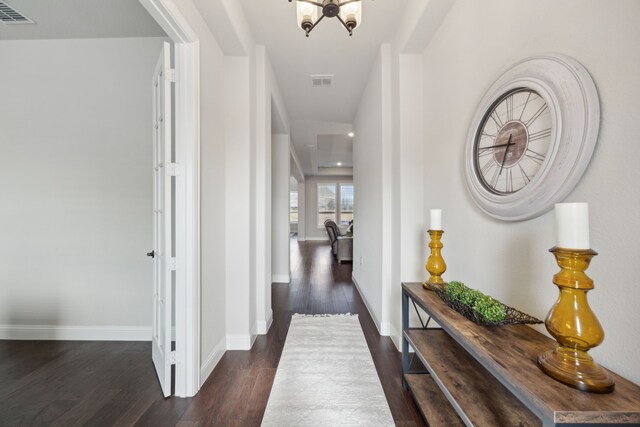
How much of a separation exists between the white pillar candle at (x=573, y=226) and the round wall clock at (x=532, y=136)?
27cm

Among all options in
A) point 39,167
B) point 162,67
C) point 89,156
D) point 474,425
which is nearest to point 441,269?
point 474,425

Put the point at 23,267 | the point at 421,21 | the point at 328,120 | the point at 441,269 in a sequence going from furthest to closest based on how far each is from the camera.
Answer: the point at 328,120 < the point at 23,267 < the point at 421,21 < the point at 441,269

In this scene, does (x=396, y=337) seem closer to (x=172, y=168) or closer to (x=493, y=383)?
(x=493, y=383)

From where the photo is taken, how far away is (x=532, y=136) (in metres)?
1.09

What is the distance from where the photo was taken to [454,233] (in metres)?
1.77

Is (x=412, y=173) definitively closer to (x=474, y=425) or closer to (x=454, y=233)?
(x=454, y=233)

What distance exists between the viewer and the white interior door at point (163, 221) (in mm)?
1723

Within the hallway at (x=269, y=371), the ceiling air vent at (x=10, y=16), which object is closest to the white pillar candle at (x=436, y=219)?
the hallway at (x=269, y=371)

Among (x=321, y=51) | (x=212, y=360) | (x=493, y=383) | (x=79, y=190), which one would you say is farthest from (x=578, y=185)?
(x=79, y=190)

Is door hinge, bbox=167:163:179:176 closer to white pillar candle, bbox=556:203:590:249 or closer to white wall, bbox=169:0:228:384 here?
white wall, bbox=169:0:228:384

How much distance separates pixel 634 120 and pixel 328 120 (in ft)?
14.0

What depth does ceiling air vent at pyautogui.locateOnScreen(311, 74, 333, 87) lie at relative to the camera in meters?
3.20

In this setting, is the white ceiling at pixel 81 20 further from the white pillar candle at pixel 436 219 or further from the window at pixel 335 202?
the window at pixel 335 202

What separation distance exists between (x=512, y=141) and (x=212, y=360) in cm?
247
